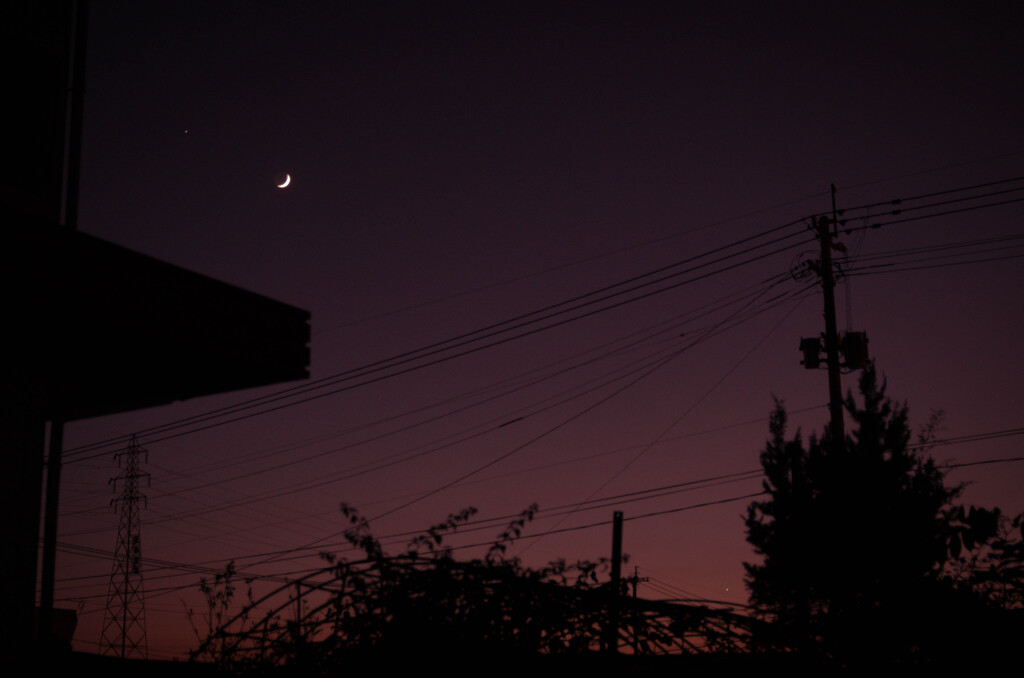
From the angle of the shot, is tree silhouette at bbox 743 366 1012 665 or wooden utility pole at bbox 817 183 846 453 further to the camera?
wooden utility pole at bbox 817 183 846 453

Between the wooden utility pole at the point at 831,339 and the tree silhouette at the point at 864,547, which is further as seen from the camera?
the wooden utility pole at the point at 831,339

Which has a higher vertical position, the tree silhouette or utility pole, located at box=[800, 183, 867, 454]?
utility pole, located at box=[800, 183, 867, 454]

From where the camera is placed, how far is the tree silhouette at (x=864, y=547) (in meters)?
6.53

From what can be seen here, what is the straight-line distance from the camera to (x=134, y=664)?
1178cm

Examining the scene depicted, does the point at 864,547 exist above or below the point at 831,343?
below

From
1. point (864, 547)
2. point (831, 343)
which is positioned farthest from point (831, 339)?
point (864, 547)

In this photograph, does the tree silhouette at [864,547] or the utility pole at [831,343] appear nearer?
the tree silhouette at [864,547]

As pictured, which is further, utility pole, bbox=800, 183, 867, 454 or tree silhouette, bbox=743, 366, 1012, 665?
utility pole, bbox=800, 183, 867, 454

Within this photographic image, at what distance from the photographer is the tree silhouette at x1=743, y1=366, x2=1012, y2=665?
6.53m

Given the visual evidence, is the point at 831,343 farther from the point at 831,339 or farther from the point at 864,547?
the point at 864,547

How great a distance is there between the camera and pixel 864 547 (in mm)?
19234

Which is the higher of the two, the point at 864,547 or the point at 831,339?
the point at 831,339

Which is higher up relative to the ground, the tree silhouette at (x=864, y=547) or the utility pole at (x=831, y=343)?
the utility pole at (x=831, y=343)

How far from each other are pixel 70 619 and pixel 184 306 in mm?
34720
